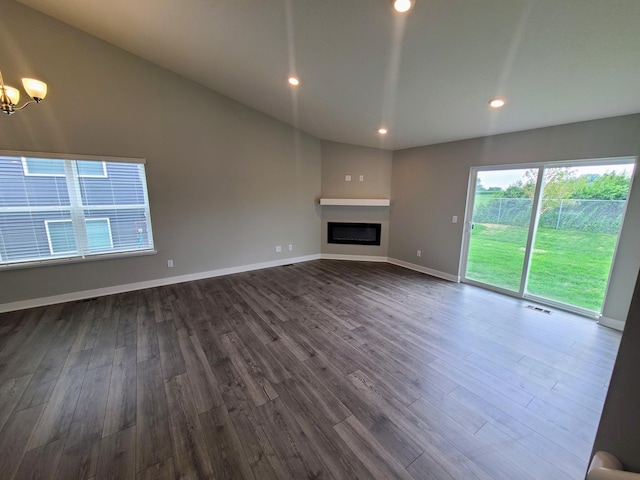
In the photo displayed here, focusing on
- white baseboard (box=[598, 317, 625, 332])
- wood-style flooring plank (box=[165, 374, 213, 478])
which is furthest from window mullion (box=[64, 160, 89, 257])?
white baseboard (box=[598, 317, 625, 332])

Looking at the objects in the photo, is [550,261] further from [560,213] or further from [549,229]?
[560,213]

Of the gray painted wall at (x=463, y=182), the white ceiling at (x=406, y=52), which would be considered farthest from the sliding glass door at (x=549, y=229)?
the white ceiling at (x=406, y=52)

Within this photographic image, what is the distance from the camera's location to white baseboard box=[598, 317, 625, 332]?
117 inches

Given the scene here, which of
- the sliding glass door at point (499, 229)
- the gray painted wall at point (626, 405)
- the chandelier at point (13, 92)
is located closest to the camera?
the gray painted wall at point (626, 405)

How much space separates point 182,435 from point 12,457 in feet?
3.04

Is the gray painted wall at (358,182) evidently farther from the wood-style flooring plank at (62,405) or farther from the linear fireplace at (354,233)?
the wood-style flooring plank at (62,405)

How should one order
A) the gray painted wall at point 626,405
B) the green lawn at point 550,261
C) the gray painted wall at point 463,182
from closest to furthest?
the gray painted wall at point 626,405 → the gray painted wall at point 463,182 → the green lawn at point 550,261

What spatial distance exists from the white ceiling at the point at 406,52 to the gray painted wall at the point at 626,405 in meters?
2.10

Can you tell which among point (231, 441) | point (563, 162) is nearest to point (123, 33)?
point (231, 441)

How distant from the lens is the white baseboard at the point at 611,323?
2.96m

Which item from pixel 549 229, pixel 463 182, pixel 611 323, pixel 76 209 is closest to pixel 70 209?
pixel 76 209

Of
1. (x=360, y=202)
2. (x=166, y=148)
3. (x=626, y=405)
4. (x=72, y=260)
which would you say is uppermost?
(x=166, y=148)

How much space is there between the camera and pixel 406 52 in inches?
89.3

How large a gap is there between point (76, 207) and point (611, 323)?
6.98 meters
